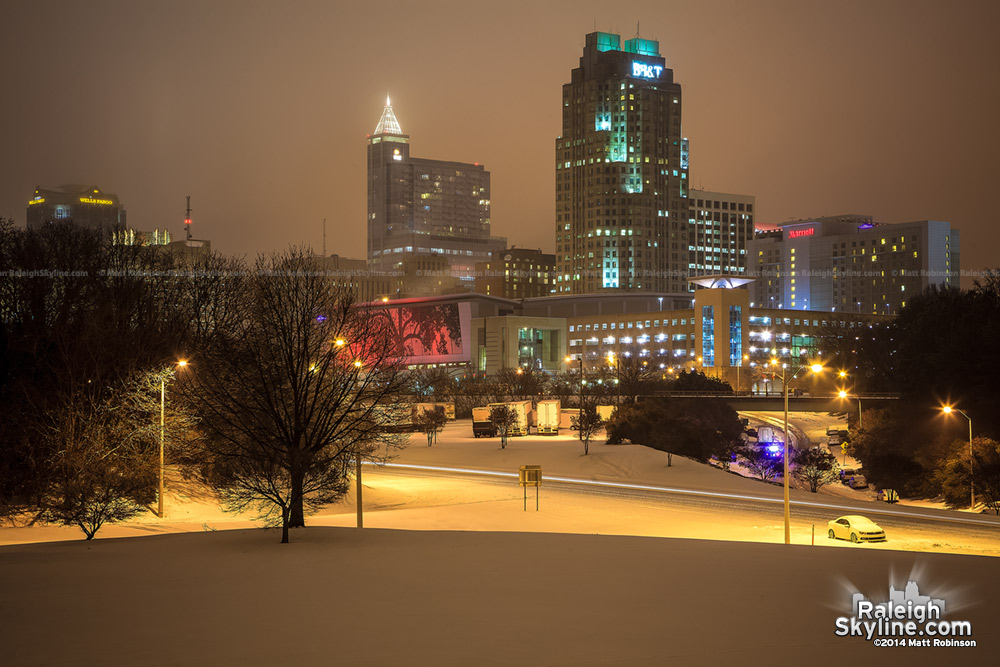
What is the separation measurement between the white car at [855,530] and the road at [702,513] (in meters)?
0.61

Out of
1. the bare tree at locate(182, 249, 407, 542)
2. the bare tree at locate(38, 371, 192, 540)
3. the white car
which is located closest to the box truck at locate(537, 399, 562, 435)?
the bare tree at locate(38, 371, 192, 540)

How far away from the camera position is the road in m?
34.0

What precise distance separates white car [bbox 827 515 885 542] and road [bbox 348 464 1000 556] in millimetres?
610

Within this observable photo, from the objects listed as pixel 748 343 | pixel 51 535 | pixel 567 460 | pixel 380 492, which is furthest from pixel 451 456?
pixel 748 343

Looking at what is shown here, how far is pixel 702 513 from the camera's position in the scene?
41438 millimetres

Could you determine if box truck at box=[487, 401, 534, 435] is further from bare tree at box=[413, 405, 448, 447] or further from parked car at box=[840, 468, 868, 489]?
parked car at box=[840, 468, 868, 489]

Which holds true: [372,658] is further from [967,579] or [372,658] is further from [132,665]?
[967,579]

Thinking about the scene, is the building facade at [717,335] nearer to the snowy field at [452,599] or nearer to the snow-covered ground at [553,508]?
the snow-covered ground at [553,508]

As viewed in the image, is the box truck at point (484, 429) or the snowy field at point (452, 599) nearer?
the snowy field at point (452, 599)

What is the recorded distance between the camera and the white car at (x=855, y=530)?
108ft

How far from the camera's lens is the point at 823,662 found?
38.7ft

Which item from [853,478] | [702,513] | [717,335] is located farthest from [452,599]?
[717,335]

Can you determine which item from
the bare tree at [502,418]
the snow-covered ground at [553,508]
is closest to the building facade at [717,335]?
the bare tree at [502,418]

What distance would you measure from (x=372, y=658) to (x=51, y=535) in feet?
77.6
